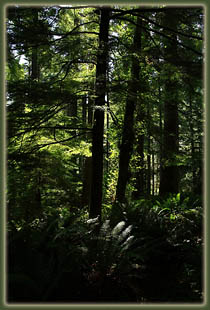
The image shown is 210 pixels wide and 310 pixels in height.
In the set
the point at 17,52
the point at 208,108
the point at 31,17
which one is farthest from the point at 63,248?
the point at 31,17

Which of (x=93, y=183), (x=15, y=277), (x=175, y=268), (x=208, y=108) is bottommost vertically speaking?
(x=175, y=268)

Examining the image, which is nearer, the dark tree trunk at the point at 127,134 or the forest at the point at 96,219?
the forest at the point at 96,219

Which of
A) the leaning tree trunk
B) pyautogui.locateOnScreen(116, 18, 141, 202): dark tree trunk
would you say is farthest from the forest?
pyautogui.locateOnScreen(116, 18, 141, 202): dark tree trunk

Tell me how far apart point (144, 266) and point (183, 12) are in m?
4.66

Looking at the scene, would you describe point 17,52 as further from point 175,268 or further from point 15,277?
point 175,268

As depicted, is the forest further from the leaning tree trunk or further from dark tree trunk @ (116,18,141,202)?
dark tree trunk @ (116,18,141,202)

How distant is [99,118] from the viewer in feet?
18.1

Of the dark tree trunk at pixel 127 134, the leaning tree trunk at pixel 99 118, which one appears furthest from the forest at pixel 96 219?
the dark tree trunk at pixel 127 134

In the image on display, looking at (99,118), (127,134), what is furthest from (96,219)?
(127,134)

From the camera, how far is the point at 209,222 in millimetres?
4715

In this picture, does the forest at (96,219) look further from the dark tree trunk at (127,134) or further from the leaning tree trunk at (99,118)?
the dark tree trunk at (127,134)

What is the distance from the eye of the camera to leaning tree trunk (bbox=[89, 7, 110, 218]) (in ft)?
16.9

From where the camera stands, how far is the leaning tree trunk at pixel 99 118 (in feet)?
16.9

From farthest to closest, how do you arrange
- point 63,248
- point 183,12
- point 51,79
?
1. point 51,79
2. point 183,12
3. point 63,248
